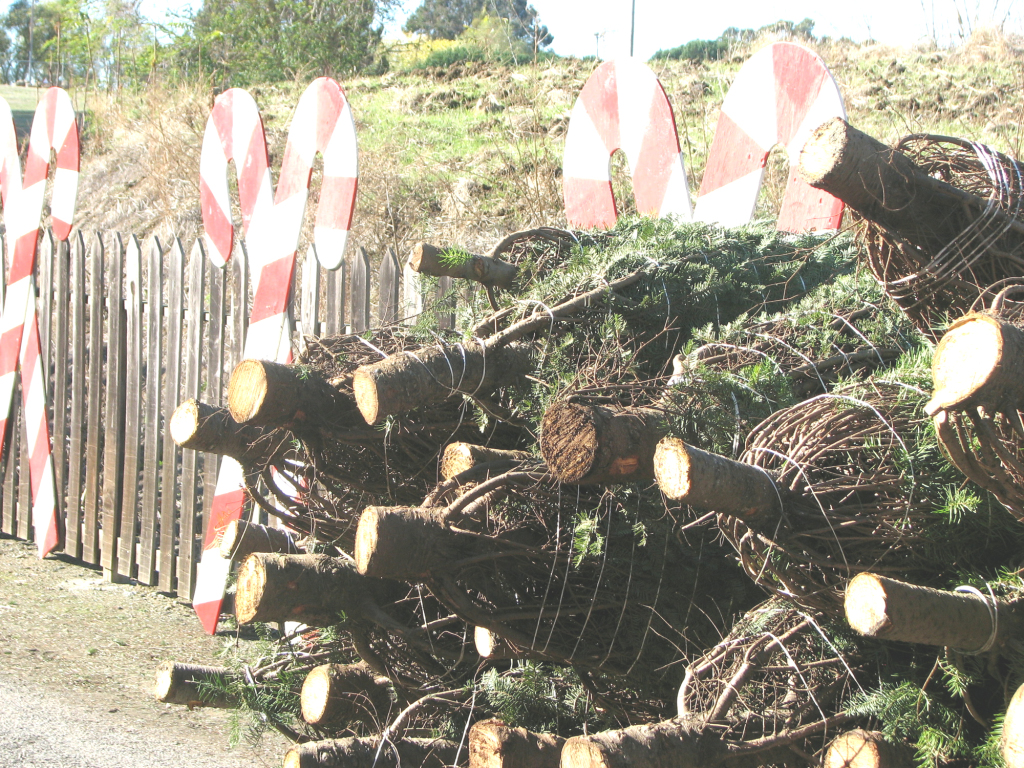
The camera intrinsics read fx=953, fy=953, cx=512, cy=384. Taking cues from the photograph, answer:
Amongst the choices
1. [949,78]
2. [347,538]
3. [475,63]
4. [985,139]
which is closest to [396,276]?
[347,538]

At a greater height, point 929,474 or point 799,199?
point 799,199

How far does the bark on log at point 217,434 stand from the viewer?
10.4 feet

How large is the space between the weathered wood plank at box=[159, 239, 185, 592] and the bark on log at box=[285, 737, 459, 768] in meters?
3.17

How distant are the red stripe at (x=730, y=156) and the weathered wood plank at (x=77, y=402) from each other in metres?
4.23

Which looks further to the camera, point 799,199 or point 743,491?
point 799,199

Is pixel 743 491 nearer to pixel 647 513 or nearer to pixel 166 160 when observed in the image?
pixel 647 513

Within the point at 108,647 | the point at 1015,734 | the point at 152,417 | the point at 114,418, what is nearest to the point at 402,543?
the point at 1015,734

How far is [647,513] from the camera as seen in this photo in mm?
2770

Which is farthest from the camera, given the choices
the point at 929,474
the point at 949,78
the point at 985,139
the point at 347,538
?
the point at 949,78

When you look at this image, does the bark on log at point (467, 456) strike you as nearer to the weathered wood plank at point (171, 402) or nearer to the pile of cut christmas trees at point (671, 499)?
the pile of cut christmas trees at point (671, 499)

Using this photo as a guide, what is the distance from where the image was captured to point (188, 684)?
3.57 m

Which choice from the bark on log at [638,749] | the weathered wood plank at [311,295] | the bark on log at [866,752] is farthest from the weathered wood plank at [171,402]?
the bark on log at [866,752]

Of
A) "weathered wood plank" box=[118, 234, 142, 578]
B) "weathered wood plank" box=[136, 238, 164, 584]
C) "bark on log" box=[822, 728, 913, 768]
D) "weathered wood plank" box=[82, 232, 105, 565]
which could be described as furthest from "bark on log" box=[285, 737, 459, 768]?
"weathered wood plank" box=[82, 232, 105, 565]

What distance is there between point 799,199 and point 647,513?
235cm
